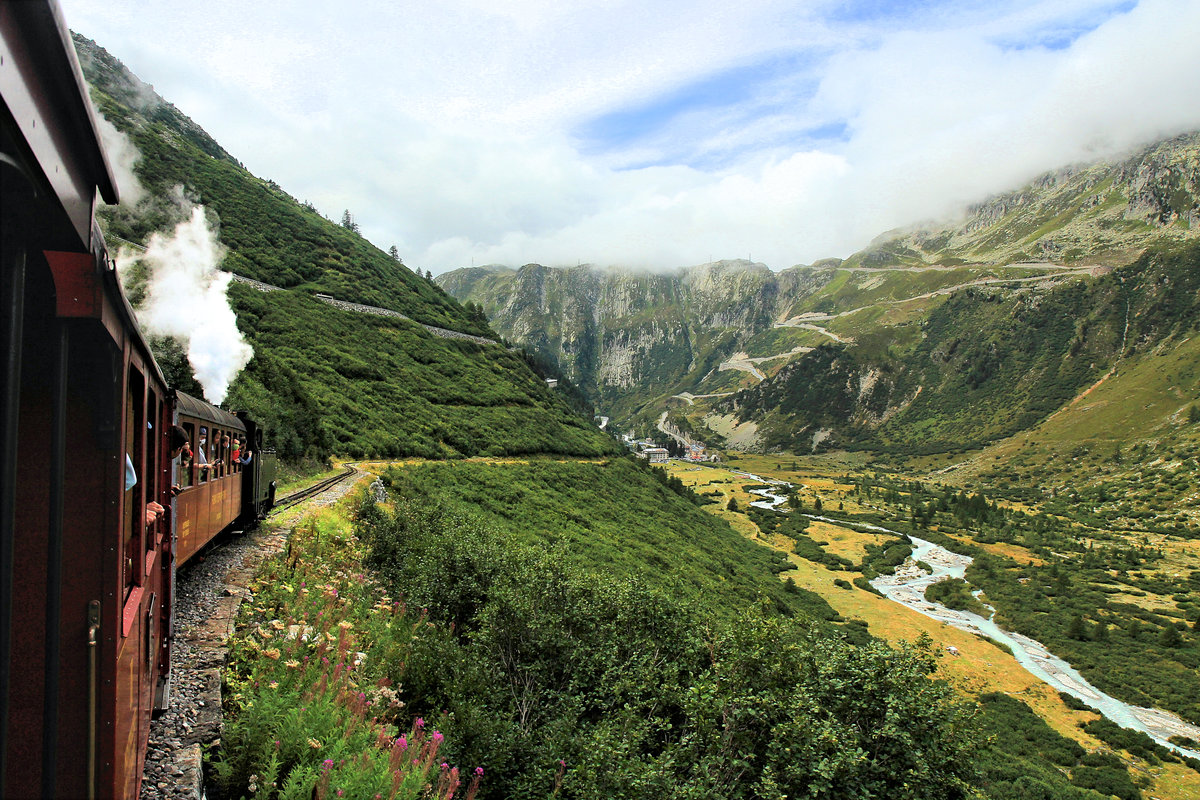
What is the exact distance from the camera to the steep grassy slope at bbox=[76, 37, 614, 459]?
40.6 m

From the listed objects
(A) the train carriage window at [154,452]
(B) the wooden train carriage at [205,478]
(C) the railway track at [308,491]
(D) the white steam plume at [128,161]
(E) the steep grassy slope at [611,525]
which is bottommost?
(E) the steep grassy slope at [611,525]

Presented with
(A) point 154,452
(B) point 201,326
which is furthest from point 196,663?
(B) point 201,326

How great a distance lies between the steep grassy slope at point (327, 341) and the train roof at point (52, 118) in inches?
1084

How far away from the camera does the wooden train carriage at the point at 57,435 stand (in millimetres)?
2158

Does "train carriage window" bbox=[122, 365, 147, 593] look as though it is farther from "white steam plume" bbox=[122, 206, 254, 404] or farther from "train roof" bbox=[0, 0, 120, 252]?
"white steam plume" bbox=[122, 206, 254, 404]

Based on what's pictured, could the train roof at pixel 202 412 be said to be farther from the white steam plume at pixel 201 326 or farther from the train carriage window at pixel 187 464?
the white steam plume at pixel 201 326

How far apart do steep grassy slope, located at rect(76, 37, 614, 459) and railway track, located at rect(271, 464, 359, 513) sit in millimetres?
4133

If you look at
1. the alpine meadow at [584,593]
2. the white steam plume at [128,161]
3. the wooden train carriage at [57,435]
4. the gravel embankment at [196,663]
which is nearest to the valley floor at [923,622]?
the alpine meadow at [584,593]

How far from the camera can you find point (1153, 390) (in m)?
144

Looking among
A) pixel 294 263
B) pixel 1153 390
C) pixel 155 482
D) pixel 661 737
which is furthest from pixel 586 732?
pixel 1153 390

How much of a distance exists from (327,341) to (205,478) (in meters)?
50.7

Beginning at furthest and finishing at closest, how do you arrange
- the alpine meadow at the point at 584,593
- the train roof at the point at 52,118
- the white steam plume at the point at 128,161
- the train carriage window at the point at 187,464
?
1. the white steam plume at the point at 128,161
2. the alpine meadow at the point at 584,593
3. the train carriage window at the point at 187,464
4. the train roof at the point at 52,118

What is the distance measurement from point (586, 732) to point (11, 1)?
13.9 meters

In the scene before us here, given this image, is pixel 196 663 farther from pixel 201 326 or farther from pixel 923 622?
pixel 923 622
